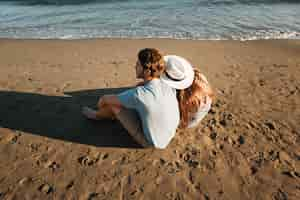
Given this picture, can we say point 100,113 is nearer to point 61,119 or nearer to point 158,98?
point 61,119

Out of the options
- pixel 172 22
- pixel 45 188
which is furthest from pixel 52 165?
pixel 172 22

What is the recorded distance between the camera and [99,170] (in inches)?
102

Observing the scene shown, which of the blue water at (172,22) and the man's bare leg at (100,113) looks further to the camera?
the blue water at (172,22)

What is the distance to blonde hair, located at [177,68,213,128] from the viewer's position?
2.76m

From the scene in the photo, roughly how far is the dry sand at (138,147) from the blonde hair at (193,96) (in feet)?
1.37

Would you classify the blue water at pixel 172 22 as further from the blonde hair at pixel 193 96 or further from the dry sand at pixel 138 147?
the blonde hair at pixel 193 96

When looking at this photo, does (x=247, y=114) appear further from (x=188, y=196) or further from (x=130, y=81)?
(x=130, y=81)

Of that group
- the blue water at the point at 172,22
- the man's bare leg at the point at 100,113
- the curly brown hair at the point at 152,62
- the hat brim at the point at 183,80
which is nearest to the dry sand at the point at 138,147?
the man's bare leg at the point at 100,113

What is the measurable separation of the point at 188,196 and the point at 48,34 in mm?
8506

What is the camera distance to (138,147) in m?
2.90

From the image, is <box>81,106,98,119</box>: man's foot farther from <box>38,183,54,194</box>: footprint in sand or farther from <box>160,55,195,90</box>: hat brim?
<box>160,55,195,90</box>: hat brim

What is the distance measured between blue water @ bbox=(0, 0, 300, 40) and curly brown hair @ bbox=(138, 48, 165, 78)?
232 inches

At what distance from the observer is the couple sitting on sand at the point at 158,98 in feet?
7.88

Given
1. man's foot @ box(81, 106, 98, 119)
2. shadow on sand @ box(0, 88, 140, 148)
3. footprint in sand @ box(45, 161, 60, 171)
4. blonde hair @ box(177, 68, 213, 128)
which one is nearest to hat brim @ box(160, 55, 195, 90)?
blonde hair @ box(177, 68, 213, 128)
